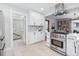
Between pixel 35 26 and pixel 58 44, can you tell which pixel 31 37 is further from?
pixel 58 44

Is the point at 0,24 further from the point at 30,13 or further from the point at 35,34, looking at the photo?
the point at 35,34

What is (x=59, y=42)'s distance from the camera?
322cm

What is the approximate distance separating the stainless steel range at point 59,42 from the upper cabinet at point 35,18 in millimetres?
1457

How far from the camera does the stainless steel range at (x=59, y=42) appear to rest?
9.71ft

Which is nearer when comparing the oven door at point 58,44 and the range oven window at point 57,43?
the oven door at point 58,44

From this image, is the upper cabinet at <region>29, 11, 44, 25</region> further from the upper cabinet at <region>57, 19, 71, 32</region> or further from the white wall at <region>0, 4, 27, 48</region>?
the upper cabinet at <region>57, 19, 71, 32</region>

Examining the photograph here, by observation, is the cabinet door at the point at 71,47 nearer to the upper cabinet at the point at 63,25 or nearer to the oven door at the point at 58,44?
the oven door at the point at 58,44

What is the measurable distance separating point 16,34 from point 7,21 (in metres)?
3.90

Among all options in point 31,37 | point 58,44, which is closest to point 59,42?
point 58,44

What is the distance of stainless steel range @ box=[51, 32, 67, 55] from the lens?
9.71 feet

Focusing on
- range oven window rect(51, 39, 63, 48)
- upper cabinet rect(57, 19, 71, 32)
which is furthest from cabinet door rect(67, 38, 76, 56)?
upper cabinet rect(57, 19, 71, 32)

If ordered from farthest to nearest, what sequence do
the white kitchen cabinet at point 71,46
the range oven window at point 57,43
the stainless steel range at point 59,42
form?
the range oven window at point 57,43
the stainless steel range at point 59,42
the white kitchen cabinet at point 71,46

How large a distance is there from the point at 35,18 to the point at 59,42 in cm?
215

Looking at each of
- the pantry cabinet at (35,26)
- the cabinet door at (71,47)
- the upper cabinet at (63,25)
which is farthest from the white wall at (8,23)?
the cabinet door at (71,47)
